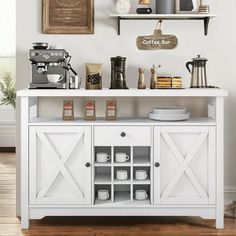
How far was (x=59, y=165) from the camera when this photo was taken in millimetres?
3637

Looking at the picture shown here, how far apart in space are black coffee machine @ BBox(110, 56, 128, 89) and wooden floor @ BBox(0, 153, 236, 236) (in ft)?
3.17

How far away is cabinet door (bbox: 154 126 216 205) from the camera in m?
3.64

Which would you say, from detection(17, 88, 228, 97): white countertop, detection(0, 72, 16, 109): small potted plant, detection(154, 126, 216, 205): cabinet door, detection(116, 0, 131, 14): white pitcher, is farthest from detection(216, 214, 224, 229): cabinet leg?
detection(0, 72, 16, 109): small potted plant

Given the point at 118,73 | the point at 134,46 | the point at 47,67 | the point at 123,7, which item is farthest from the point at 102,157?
the point at 123,7

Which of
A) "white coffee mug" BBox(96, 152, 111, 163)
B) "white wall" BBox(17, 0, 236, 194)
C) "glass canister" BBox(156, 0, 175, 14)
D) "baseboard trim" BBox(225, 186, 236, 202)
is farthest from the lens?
"baseboard trim" BBox(225, 186, 236, 202)

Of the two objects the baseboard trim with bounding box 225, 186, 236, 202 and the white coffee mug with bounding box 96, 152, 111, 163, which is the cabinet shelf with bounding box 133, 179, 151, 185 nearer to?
the white coffee mug with bounding box 96, 152, 111, 163

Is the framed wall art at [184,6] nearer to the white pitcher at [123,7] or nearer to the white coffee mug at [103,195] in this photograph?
the white pitcher at [123,7]

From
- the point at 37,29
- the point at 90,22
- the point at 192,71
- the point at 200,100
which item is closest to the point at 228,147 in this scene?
the point at 200,100

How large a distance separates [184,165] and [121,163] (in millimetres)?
430

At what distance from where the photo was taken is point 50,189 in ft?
12.0

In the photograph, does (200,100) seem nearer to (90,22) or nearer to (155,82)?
(155,82)

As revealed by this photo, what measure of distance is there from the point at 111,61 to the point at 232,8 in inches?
40.2

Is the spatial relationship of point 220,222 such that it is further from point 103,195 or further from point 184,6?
point 184,6

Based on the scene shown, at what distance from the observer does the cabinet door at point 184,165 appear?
11.9 feet
